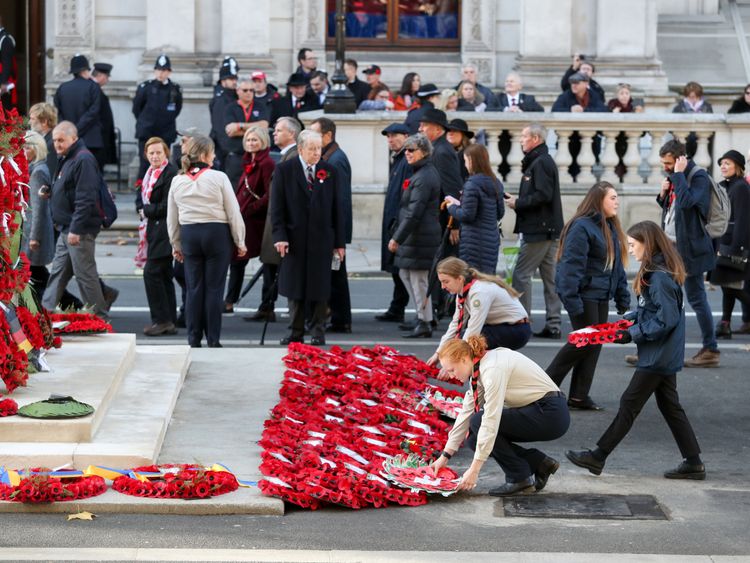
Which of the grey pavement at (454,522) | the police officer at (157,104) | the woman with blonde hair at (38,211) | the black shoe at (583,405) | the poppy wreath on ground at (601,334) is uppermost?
the police officer at (157,104)

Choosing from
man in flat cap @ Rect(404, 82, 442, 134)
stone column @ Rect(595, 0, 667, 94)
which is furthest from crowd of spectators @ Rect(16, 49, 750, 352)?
stone column @ Rect(595, 0, 667, 94)

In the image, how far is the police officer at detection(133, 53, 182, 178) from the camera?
2216 cm

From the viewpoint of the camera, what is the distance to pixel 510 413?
9203mm

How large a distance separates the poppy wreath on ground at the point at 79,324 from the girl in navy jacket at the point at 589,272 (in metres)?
3.34

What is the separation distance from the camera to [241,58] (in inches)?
971

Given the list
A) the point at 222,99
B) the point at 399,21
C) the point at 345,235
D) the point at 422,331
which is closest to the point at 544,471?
the point at 422,331

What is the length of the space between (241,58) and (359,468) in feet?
52.7

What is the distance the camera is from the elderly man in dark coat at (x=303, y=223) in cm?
1383

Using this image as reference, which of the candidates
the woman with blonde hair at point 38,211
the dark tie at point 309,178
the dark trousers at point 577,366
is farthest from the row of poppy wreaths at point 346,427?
the woman with blonde hair at point 38,211

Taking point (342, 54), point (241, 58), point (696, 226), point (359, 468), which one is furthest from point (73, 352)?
point (241, 58)

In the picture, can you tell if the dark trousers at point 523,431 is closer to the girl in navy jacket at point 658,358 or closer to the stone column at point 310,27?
the girl in navy jacket at point 658,358

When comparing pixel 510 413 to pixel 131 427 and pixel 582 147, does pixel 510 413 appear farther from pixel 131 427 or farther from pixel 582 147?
pixel 582 147

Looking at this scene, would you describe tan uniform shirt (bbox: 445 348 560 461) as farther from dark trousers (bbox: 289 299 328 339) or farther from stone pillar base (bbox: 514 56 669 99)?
stone pillar base (bbox: 514 56 669 99)

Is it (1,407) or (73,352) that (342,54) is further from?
(1,407)
